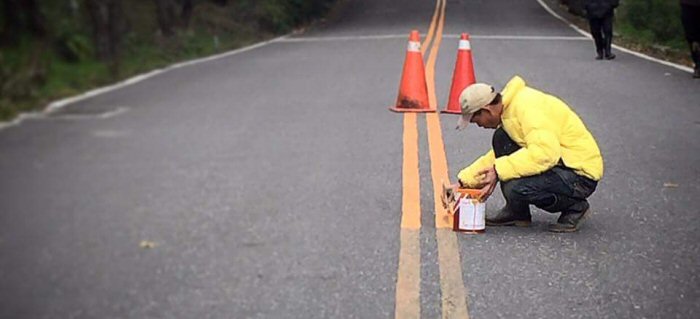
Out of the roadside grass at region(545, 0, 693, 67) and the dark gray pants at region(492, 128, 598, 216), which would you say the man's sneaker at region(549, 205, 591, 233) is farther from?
the roadside grass at region(545, 0, 693, 67)

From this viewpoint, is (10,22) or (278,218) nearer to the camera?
(10,22)

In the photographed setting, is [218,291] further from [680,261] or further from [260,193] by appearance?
[680,261]

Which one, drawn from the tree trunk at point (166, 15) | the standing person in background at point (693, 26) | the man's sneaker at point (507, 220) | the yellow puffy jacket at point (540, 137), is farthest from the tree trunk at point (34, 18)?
the standing person in background at point (693, 26)

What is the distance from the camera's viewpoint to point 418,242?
4.95 meters

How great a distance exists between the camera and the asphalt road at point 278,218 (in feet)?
9.57

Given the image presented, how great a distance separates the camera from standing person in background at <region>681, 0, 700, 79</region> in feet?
37.7

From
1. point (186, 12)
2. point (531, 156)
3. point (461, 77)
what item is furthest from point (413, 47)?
point (186, 12)

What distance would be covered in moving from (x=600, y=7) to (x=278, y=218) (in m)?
9.93

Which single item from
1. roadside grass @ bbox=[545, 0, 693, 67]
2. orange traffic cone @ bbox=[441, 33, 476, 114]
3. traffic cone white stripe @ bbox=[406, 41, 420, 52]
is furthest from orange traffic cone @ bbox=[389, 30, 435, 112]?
roadside grass @ bbox=[545, 0, 693, 67]

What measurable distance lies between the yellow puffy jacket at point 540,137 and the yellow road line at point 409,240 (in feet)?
1.69

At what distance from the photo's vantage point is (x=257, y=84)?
10234 mm

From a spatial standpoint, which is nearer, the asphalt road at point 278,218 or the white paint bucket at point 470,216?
the asphalt road at point 278,218

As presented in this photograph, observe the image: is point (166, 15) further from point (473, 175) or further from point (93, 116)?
point (473, 175)

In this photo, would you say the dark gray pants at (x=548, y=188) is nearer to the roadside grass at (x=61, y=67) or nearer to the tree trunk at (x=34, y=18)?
the roadside grass at (x=61, y=67)
